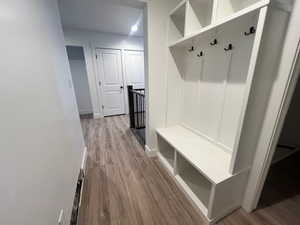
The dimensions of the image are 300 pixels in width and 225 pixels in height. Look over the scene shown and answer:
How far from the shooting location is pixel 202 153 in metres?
1.44

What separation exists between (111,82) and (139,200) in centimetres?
355

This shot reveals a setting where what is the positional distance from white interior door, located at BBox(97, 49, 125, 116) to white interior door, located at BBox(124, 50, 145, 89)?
0.79 feet

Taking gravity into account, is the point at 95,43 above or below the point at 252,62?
above

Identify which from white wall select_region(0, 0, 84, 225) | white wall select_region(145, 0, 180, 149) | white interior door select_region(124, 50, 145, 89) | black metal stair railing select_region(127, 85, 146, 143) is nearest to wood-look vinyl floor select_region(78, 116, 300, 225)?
white wall select_region(0, 0, 84, 225)

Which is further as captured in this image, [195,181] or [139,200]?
[195,181]

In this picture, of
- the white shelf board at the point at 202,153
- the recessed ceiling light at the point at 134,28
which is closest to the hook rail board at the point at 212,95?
the white shelf board at the point at 202,153

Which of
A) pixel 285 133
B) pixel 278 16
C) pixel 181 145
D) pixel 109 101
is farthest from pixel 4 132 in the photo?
pixel 109 101

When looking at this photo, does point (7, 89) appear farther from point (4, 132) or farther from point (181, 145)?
point (181, 145)

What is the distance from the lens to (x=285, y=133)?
2.36 m

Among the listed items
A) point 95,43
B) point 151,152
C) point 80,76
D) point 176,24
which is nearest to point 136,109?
point 151,152

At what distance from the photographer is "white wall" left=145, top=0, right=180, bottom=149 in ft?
5.64

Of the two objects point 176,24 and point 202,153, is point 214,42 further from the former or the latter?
point 202,153

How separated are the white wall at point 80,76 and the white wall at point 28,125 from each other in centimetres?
381

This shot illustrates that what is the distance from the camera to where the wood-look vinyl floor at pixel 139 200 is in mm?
1257
